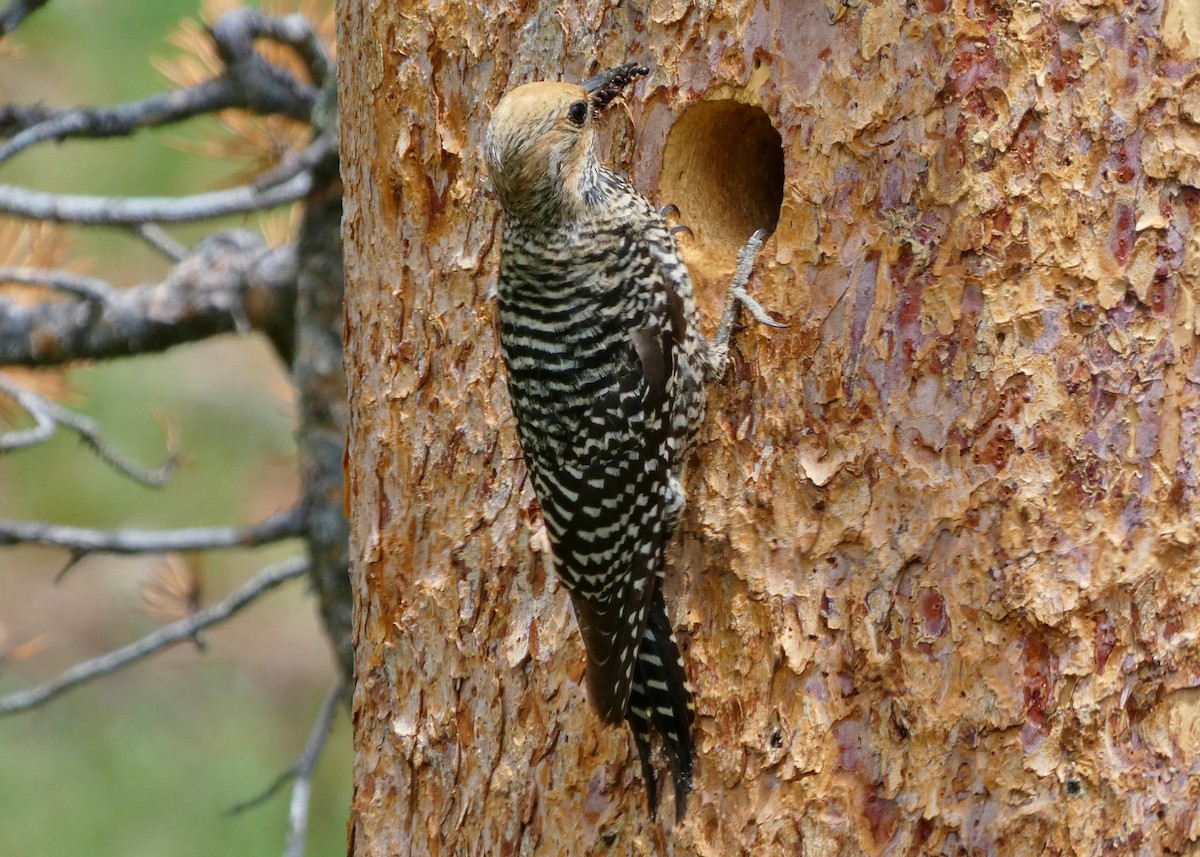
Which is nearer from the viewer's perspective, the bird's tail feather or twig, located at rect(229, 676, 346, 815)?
the bird's tail feather

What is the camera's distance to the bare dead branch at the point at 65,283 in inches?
167

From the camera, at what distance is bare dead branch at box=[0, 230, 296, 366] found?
167 inches

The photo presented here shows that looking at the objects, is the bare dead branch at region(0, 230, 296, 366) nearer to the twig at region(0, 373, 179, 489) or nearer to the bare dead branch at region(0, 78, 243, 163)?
the twig at region(0, 373, 179, 489)

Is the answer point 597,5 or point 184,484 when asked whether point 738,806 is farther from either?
point 184,484

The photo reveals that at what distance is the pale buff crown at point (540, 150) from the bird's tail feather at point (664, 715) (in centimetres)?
89

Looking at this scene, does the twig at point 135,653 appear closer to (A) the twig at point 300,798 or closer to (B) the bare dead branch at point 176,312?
(A) the twig at point 300,798

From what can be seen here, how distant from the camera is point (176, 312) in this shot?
4227 millimetres

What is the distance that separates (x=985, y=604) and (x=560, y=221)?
115cm

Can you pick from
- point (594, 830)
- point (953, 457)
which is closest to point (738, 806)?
point (594, 830)

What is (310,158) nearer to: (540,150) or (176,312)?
(176,312)

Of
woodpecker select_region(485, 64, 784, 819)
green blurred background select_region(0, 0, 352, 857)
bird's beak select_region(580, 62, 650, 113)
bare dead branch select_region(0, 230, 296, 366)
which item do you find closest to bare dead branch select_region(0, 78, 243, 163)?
bare dead branch select_region(0, 230, 296, 366)

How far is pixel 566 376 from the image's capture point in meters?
2.72

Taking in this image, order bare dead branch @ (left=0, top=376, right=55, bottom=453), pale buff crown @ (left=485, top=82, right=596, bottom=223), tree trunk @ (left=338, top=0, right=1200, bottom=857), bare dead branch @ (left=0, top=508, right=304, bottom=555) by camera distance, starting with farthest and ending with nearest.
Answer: bare dead branch @ (left=0, top=508, right=304, bottom=555)
bare dead branch @ (left=0, top=376, right=55, bottom=453)
pale buff crown @ (left=485, top=82, right=596, bottom=223)
tree trunk @ (left=338, top=0, right=1200, bottom=857)

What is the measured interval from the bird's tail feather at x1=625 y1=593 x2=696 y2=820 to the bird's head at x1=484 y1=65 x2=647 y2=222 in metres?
0.90
